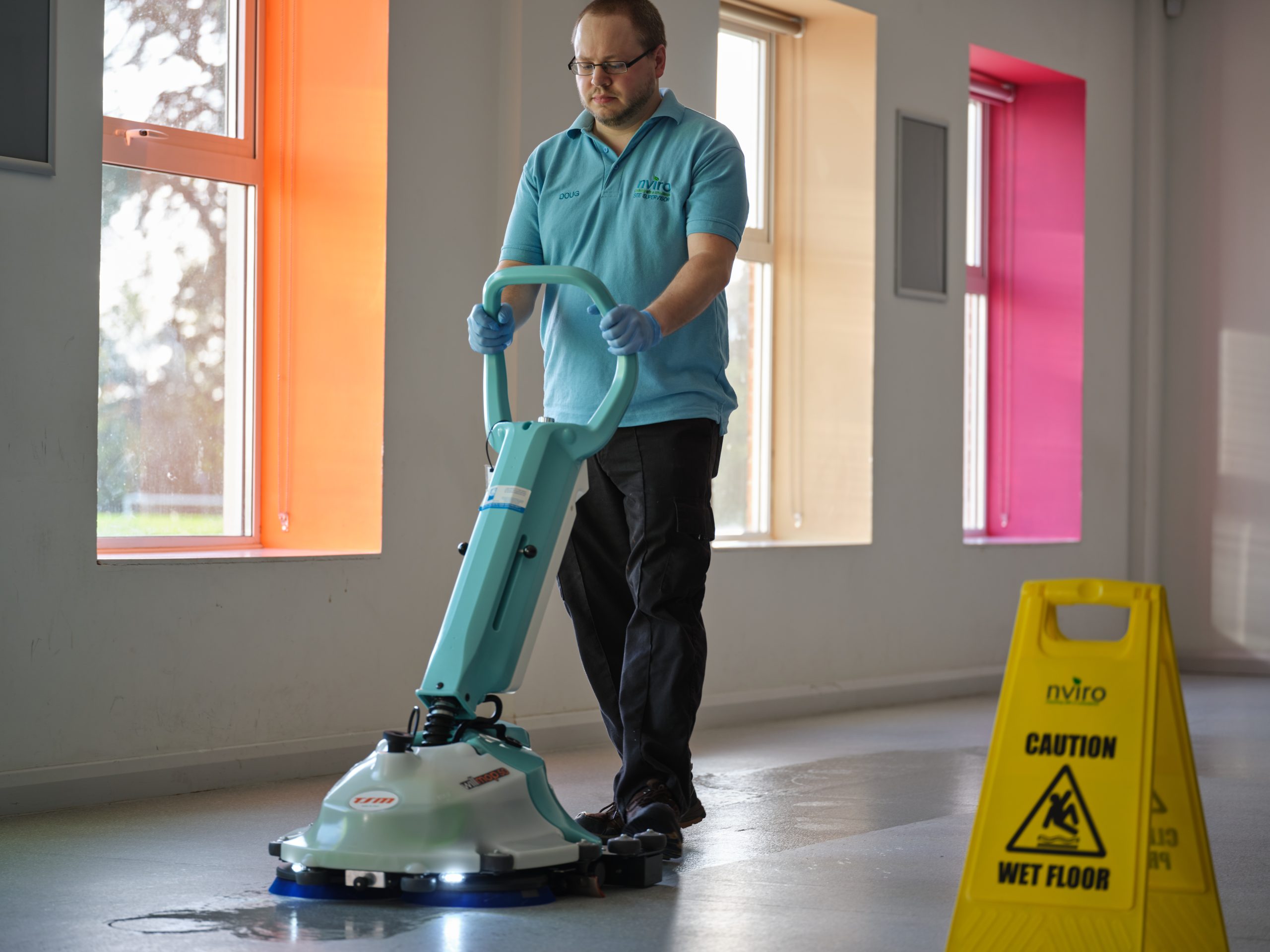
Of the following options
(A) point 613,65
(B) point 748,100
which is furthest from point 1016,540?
(A) point 613,65

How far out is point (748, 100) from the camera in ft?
18.1

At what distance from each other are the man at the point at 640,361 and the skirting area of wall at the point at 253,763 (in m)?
1.14

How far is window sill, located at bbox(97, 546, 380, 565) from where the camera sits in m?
3.31

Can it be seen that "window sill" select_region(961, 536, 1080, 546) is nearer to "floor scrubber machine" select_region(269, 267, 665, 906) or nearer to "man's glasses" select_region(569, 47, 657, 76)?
"man's glasses" select_region(569, 47, 657, 76)

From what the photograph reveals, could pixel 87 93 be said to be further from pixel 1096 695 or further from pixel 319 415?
pixel 1096 695

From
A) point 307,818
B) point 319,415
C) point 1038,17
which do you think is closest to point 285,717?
point 307,818

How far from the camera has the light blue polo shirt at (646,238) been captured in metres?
2.59

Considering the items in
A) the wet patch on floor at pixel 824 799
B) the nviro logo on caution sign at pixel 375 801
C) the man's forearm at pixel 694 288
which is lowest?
the wet patch on floor at pixel 824 799

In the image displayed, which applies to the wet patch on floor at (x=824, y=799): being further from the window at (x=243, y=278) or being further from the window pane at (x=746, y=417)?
the window pane at (x=746, y=417)

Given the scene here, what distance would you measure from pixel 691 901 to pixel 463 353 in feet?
6.72

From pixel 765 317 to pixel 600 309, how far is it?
3268mm

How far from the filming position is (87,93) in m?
3.23

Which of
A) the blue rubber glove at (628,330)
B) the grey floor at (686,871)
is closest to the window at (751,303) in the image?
the grey floor at (686,871)

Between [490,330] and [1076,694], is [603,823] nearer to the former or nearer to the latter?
[490,330]
